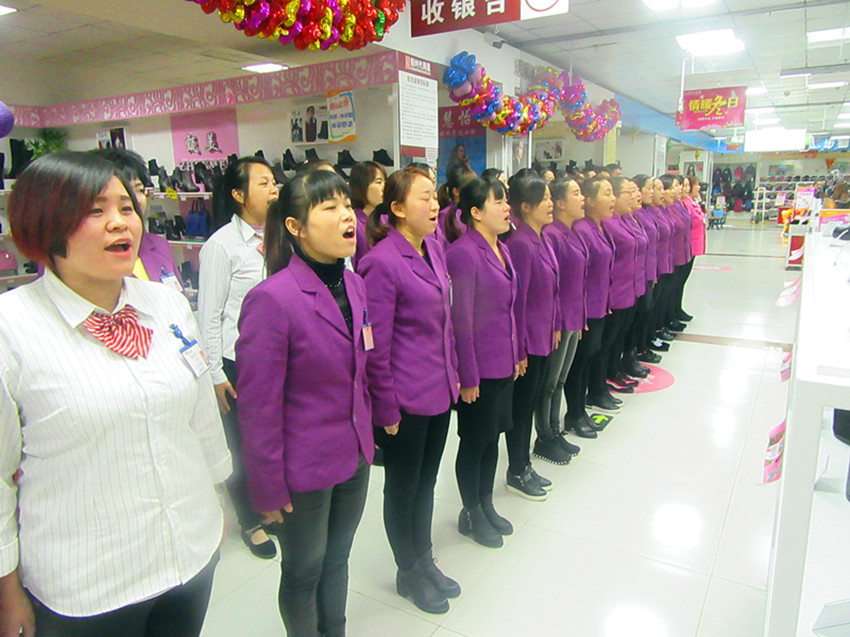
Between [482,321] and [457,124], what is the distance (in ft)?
18.7

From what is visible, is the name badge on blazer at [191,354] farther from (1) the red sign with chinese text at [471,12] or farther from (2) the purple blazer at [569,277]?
(1) the red sign with chinese text at [471,12]

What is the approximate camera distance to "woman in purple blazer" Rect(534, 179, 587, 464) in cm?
328

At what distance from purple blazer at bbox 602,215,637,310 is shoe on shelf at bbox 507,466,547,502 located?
149 cm

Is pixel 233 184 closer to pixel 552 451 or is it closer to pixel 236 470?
pixel 236 470

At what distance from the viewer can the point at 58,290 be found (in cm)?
111

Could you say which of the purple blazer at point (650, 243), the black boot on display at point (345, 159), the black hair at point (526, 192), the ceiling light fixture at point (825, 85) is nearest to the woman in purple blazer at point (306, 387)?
the black hair at point (526, 192)

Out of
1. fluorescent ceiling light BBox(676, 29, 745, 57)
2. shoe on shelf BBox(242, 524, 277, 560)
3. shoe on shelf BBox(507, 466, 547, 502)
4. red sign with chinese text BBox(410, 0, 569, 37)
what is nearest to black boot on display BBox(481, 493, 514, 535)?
shoe on shelf BBox(507, 466, 547, 502)

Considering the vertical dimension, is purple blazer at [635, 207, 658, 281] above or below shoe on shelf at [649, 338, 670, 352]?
above

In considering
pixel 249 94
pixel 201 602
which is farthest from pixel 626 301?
pixel 249 94

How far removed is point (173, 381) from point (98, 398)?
0.51 ft

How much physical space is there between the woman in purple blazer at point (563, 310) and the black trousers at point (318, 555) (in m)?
1.83

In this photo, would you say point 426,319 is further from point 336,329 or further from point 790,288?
point 790,288

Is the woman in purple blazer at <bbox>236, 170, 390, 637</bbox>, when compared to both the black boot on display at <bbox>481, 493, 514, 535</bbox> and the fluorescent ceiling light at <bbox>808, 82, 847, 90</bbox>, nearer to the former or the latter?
the black boot on display at <bbox>481, 493, 514, 535</bbox>

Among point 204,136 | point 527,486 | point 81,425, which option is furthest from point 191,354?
point 204,136
